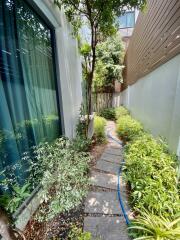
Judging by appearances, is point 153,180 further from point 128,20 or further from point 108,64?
point 128,20

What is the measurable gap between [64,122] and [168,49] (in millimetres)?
2504

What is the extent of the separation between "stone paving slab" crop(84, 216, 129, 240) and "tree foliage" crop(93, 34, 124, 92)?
29.5ft

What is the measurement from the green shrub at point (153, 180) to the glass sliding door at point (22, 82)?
1.55m

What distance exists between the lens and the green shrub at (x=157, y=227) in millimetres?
1469

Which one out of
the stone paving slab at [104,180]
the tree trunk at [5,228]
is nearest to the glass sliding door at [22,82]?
the tree trunk at [5,228]

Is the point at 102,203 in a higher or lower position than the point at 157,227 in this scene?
lower

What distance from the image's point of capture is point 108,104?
1076 cm

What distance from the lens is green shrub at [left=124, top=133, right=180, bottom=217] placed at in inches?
68.4

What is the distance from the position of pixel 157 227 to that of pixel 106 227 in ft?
2.17

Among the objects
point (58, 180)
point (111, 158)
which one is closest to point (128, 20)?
point (111, 158)

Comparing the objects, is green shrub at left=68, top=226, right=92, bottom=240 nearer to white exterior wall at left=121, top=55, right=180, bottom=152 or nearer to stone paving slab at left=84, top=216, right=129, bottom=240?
stone paving slab at left=84, top=216, right=129, bottom=240

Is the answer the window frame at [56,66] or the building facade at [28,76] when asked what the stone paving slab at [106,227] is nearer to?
the building facade at [28,76]

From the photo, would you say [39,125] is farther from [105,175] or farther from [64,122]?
[105,175]

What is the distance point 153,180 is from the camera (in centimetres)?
196
